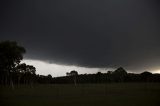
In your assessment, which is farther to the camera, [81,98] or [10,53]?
[10,53]

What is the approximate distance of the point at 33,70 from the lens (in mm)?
139250

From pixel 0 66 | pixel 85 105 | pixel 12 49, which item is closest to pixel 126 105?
pixel 85 105

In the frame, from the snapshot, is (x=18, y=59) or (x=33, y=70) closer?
(x=18, y=59)

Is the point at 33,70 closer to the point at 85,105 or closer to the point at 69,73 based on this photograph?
the point at 69,73

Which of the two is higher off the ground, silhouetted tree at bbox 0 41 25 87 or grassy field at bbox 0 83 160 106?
silhouetted tree at bbox 0 41 25 87

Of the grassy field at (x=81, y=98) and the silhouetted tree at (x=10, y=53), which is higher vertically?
the silhouetted tree at (x=10, y=53)

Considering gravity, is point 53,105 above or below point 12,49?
below

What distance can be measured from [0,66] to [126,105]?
74299mm

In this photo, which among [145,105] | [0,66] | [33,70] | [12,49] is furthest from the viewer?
[33,70]

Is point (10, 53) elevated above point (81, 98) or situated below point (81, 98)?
above

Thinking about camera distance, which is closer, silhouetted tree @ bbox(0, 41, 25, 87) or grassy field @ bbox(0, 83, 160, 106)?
grassy field @ bbox(0, 83, 160, 106)

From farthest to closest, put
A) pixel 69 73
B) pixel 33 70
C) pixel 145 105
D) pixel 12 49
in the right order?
pixel 69 73, pixel 33 70, pixel 12 49, pixel 145 105

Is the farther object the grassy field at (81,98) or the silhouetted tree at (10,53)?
the silhouetted tree at (10,53)

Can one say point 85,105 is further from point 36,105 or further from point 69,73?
point 69,73
